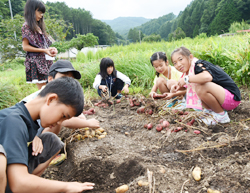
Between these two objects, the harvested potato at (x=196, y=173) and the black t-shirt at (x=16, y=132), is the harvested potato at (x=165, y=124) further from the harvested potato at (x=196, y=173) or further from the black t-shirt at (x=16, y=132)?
the black t-shirt at (x=16, y=132)

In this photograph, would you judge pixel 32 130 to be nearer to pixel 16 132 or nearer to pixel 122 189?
pixel 16 132

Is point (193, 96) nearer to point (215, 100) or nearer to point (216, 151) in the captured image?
point (215, 100)

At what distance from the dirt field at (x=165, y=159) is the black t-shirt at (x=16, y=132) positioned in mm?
549

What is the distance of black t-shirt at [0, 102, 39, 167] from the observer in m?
0.93

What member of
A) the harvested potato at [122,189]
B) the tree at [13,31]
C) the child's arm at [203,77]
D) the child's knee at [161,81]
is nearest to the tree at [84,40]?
the tree at [13,31]

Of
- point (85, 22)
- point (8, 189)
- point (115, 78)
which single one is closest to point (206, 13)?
point (85, 22)

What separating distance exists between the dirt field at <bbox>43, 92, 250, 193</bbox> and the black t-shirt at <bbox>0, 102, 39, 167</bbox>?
0.55 m

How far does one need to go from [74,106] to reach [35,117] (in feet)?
0.82

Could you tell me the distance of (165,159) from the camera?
150 centimetres

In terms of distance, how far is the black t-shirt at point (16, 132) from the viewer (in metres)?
0.93

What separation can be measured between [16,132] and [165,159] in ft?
3.55

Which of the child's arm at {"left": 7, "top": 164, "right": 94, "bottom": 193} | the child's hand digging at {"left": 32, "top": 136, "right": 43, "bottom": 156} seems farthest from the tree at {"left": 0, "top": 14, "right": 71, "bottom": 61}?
the child's arm at {"left": 7, "top": 164, "right": 94, "bottom": 193}

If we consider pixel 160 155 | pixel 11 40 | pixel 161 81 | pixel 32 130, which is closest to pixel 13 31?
pixel 11 40

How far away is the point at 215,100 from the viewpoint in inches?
72.7
